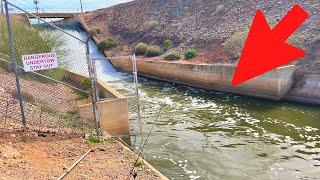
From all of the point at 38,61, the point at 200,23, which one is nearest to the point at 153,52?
the point at 200,23

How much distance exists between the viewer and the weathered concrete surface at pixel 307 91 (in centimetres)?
1805

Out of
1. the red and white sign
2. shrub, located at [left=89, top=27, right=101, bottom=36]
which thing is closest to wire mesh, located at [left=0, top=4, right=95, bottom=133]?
the red and white sign

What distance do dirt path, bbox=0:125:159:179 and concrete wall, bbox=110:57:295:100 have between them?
5833mm

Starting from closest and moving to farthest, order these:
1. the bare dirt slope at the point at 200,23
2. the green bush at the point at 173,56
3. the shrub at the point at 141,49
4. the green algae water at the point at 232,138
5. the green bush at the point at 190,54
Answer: the green algae water at the point at 232,138, the bare dirt slope at the point at 200,23, the green bush at the point at 190,54, the green bush at the point at 173,56, the shrub at the point at 141,49

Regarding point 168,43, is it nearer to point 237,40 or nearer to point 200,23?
point 200,23

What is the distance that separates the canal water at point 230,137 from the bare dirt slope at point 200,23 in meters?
5.37

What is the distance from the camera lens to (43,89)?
1367 cm

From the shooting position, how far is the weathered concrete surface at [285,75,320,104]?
18.1 m

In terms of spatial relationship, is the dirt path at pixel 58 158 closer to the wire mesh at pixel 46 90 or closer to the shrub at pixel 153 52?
the wire mesh at pixel 46 90

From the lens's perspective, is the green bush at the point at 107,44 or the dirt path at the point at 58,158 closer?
the dirt path at the point at 58,158

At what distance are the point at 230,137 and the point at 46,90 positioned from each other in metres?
6.78

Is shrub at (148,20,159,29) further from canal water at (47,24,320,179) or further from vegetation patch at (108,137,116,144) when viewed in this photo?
vegetation patch at (108,137,116,144)

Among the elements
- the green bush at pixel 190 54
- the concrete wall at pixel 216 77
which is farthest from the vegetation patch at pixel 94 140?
the green bush at pixel 190 54

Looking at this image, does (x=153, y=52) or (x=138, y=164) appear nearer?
(x=138, y=164)
